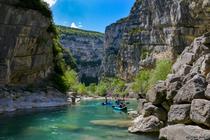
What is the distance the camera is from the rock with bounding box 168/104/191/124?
26.3 meters

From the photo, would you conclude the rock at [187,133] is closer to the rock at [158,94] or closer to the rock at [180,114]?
the rock at [180,114]

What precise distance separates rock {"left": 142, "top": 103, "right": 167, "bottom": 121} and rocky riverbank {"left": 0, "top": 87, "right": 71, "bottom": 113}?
3097 cm

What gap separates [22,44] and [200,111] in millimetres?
55245

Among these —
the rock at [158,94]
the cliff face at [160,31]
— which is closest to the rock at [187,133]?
the rock at [158,94]

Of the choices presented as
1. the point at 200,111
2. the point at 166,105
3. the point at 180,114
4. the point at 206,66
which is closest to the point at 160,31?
the point at 166,105

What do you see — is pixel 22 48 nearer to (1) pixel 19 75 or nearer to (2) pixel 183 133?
(1) pixel 19 75

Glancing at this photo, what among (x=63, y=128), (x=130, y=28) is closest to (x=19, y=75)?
(x=63, y=128)

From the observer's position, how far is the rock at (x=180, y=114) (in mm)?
26256

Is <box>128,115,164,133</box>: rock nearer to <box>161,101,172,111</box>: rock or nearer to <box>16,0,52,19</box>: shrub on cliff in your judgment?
<box>161,101,172,111</box>: rock

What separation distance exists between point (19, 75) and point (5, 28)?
1425 centimetres

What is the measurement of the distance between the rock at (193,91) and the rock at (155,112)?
5885mm

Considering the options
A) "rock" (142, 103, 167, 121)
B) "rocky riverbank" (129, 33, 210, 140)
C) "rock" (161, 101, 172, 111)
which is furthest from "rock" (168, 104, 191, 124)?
"rock" (142, 103, 167, 121)

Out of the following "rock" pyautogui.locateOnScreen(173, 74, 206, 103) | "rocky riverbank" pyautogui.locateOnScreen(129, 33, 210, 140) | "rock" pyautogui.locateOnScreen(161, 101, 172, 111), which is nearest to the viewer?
"rocky riverbank" pyautogui.locateOnScreen(129, 33, 210, 140)

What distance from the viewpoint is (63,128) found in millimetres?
40938
